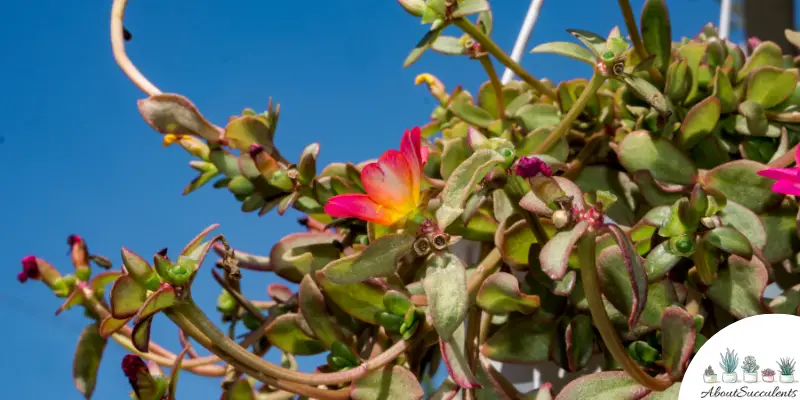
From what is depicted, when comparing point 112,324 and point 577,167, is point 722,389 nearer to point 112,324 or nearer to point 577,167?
point 577,167

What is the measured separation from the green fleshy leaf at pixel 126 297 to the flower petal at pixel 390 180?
14 cm

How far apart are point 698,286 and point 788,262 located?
0.06m

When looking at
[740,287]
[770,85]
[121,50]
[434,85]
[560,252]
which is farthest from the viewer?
[434,85]

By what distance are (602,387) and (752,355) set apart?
0.07 meters

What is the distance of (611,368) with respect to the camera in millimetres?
426

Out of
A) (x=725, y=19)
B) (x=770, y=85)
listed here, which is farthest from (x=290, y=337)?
(x=725, y=19)

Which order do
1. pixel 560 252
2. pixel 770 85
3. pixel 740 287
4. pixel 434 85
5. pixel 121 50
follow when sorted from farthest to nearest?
pixel 434 85 → pixel 121 50 → pixel 770 85 → pixel 740 287 → pixel 560 252

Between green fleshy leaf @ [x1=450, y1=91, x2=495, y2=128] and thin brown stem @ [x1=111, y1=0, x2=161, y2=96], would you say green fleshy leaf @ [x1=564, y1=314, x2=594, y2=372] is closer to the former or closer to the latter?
green fleshy leaf @ [x1=450, y1=91, x2=495, y2=128]

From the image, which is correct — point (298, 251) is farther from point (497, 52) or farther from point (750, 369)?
point (750, 369)

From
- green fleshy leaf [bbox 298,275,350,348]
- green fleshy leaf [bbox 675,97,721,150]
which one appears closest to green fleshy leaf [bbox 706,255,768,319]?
green fleshy leaf [bbox 675,97,721,150]

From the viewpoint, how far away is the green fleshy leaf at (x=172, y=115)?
1.71 ft

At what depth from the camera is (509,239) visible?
42 cm

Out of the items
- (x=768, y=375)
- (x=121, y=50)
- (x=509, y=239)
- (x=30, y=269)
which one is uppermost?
(x=121, y=50)

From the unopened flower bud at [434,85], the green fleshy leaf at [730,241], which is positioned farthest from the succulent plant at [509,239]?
the unopened flower bud at [434,85]
